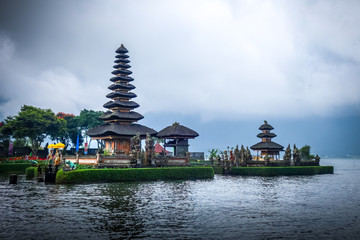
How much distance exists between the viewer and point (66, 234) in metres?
13.7

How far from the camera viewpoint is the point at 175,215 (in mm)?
17797

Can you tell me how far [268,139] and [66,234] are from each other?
2275 inches

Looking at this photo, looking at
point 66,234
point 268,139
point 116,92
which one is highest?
point 116,92

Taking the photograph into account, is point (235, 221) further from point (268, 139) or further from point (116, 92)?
point (268, 139)

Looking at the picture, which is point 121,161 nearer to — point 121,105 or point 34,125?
point 121,105

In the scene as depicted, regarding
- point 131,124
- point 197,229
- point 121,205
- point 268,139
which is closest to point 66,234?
point 197,229

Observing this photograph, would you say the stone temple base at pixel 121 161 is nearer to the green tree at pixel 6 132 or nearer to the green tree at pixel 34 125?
the green tree at pixel 34 125

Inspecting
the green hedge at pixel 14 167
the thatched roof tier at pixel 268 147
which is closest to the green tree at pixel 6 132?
the green hedge at pixel 14 167

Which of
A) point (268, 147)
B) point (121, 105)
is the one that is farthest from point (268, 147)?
point (121, 105)

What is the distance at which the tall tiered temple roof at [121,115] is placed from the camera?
52.9 meters

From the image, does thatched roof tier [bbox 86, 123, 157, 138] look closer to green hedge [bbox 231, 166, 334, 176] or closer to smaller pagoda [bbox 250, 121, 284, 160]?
green hedge [bbox 231, 166, 334, 176]

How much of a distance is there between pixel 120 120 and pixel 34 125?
21.7 meters

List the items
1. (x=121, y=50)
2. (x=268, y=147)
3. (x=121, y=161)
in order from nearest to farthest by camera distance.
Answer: (x=121, y=161) → (x=268, y=147) → (x=121, y=50)

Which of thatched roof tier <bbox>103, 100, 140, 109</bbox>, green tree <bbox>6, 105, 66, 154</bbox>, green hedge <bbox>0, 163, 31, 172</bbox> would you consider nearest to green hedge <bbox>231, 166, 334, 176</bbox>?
thatched roof tier <bbox>103, 100, 140, 109</bbox>
